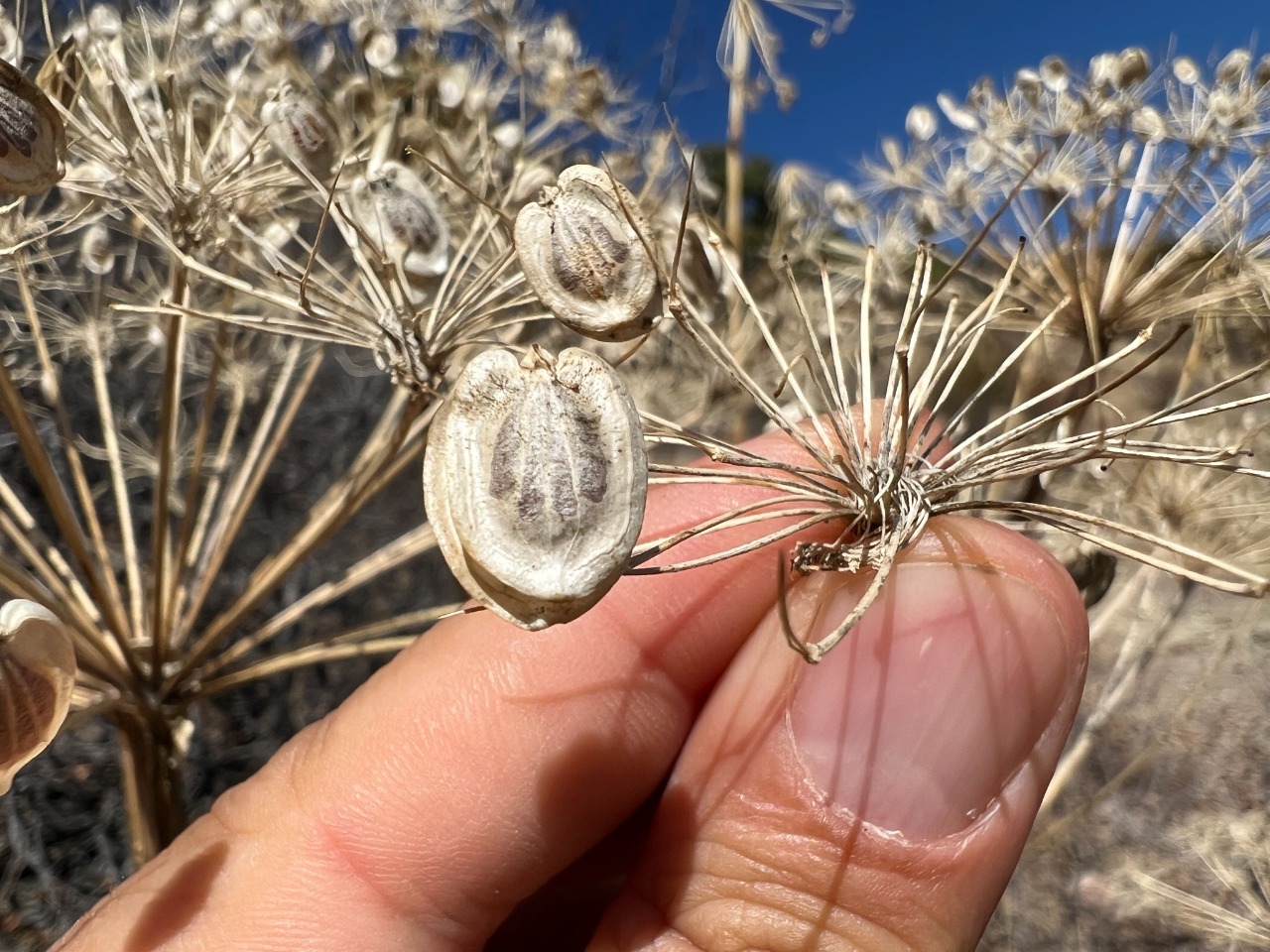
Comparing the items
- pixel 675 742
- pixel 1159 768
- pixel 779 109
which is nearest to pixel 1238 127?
pixel 779 109

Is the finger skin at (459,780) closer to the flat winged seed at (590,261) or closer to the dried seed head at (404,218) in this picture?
the flat winged seed at (590,261)

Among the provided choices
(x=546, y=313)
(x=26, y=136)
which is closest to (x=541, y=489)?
(x=546, y=313)

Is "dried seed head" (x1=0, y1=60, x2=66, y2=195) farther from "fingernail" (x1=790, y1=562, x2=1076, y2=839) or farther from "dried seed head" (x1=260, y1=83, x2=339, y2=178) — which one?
"fingernail" (x1=790, y1=562, x2=1076, y2=839)

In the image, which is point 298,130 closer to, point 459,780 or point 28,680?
point 28,680

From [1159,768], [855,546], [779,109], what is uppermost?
[779,109]

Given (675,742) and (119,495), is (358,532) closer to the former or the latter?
(119,495)

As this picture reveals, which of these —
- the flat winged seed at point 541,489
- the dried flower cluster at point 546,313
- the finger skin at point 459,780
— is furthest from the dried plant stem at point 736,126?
the flat winged seed at point 541,489
